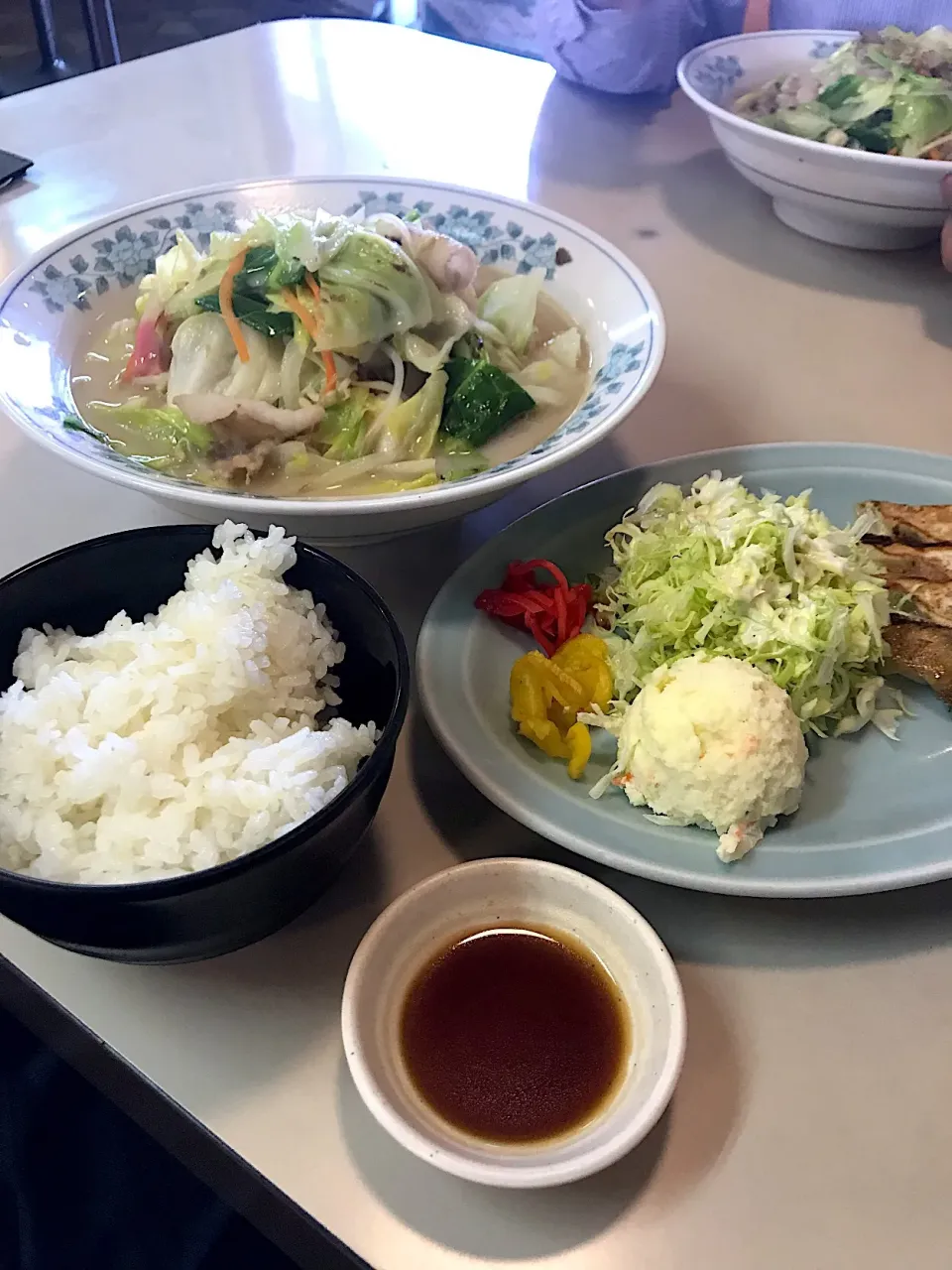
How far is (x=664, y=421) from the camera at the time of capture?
4.88ft

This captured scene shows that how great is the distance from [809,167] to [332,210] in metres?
0.79

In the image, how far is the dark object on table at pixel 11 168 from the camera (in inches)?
79.4

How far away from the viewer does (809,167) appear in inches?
66.6

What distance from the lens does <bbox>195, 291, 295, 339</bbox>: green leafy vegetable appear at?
1231mm

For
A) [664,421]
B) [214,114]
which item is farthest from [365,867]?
[214,114]

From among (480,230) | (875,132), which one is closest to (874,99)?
(875,132)

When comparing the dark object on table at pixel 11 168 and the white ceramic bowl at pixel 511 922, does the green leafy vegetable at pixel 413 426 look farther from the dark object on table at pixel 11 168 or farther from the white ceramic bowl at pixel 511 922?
the dark object on table at pixel 11 168

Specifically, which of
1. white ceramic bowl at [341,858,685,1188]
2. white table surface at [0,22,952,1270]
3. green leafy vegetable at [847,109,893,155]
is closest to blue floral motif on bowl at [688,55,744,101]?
green leafy vegetable at [847,109,893,155]

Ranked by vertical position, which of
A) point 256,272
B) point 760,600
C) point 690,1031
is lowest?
point 690,1031

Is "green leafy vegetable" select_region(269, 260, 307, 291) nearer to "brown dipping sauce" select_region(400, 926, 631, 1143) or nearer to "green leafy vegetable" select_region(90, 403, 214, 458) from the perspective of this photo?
"green leafy vegetable" select_region(90, 403, 214, 458)

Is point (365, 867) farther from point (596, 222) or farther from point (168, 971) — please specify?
point (596, 222)

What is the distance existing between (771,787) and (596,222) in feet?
4.81

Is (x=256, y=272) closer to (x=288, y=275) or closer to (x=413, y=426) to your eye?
(x=288, y=275)

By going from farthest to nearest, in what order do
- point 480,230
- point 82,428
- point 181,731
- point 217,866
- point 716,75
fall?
point 716,75
point 480,230
point 82,428
point 181,731
point 217,866
